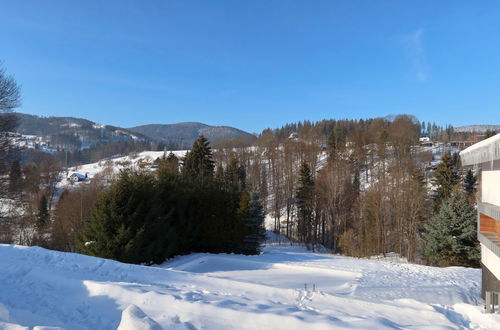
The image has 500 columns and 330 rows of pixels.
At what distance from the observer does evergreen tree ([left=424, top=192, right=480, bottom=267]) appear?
14508 millimetres

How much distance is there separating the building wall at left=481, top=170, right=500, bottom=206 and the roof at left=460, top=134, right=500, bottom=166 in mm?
657

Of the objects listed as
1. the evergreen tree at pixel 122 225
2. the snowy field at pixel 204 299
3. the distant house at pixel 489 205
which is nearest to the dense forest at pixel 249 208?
the evergreen tree at pixel 122 225

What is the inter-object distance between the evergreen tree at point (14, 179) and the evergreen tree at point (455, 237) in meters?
23.0

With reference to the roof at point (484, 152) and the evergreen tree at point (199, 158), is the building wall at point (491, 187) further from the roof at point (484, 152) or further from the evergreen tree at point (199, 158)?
the evergreen tree at point (199, 158)

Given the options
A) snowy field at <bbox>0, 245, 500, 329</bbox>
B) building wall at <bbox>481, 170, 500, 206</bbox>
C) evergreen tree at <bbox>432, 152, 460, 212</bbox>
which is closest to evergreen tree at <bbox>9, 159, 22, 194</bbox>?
snowy field at <bbox>0, 245, 500, 329</bbox>

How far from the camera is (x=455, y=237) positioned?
14.7m

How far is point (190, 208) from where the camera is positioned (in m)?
17.6

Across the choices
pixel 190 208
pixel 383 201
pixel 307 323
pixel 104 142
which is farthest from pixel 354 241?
pixel 104 142

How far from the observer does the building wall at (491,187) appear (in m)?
6.13

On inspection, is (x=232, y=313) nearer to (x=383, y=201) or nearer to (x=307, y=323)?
(x=307, y=323)

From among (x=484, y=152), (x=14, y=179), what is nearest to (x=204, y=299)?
(x=484, y=152)

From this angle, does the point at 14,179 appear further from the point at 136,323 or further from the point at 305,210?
the point at 305,210

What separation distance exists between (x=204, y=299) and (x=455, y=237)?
46.9 ft

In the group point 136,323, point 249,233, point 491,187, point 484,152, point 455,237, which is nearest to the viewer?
point 136,323
